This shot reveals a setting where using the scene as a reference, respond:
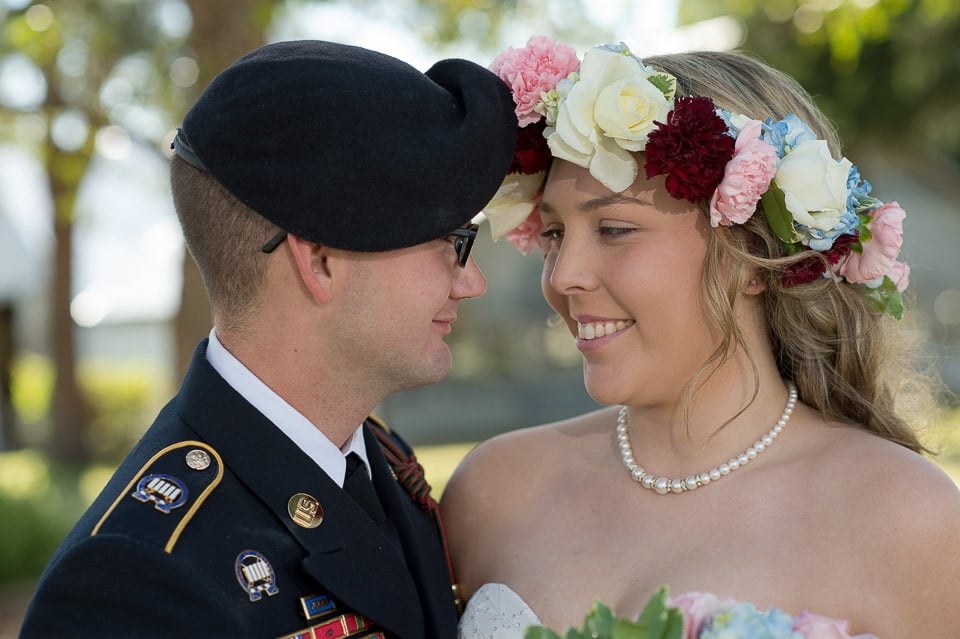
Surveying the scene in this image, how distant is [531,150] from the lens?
339 cm

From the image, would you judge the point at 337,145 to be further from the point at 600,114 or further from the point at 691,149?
the point at 691,149

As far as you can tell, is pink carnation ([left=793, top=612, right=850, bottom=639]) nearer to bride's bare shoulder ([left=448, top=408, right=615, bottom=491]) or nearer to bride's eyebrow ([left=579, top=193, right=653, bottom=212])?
bride's eyebrow ([left=579, top=193, right=653, bottom=212])

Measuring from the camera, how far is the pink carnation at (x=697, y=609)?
2.14m

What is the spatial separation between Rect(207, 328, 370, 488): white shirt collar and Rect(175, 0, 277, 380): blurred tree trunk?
4618mm

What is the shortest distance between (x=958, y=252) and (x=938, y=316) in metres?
1.82

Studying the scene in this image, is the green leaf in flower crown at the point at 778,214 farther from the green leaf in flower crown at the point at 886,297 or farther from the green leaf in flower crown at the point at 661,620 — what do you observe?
the green leaf in flower crown at the point at 661,620

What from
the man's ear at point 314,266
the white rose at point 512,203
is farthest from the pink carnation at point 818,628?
the white rose at point 512,203

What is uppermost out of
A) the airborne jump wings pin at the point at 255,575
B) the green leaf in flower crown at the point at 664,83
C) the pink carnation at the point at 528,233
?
the green leaf in flower crown at the point at 664,83

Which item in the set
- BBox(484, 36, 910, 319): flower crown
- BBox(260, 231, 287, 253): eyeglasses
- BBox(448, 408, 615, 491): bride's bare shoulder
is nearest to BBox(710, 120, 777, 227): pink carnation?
BBox(484, 36, 910, 319): flower crown

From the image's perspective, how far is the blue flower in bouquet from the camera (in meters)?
2.09

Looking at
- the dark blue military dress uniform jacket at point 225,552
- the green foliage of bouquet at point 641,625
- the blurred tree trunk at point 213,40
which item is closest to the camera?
the green foliage of bouquet at point 641,625

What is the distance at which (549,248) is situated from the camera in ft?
11.9

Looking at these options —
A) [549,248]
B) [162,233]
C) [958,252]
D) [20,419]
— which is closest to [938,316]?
[958,252]

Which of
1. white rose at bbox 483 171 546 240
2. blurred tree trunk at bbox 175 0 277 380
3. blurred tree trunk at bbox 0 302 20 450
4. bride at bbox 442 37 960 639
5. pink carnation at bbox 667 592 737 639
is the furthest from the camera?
blurred tree trunk at bbox 0 302 20 450
